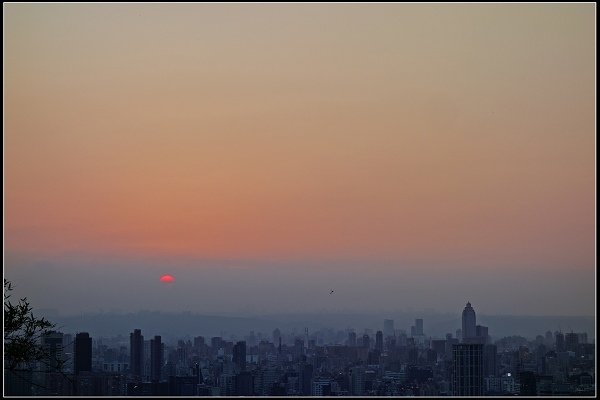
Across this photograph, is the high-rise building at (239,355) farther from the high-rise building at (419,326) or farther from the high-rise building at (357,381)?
the high-rise building at (419,326)

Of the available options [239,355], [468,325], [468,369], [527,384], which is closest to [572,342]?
[527,384]

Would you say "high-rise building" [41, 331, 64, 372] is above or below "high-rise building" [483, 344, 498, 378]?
above

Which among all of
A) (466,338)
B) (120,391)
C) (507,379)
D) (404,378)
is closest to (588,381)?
(507,379)

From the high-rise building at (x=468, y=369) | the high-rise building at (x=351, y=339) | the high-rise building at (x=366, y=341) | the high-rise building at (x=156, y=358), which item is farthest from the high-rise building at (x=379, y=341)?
the high-rise building at (x=156, y=358)

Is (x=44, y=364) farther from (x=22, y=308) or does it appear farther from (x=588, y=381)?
(x=588, y=381)

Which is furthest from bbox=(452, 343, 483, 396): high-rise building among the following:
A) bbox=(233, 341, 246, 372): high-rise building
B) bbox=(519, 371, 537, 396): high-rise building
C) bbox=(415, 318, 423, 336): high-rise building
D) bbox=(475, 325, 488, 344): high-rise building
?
bbox=(233, 341, 246, 372): high-rise building

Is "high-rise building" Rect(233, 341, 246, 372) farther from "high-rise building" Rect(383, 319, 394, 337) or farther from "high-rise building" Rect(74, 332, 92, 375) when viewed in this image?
"high-rise building" Rect(74, 332, 92, 375)

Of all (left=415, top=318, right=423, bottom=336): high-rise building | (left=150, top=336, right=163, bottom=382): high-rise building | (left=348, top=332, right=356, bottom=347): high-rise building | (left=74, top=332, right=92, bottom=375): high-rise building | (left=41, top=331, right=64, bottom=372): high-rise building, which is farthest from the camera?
(left=348, top=332, right=356, bottom=347): high-rise building
